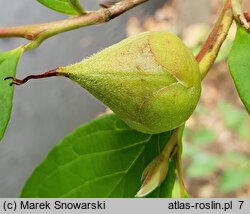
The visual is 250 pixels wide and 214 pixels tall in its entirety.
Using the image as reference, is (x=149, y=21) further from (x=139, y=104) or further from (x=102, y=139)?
(x=139, y=104)

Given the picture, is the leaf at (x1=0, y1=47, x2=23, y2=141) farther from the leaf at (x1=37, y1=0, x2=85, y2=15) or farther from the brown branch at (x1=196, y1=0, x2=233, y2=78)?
the brown branch at (x1=196, y1=0, x2=233, y2=78)

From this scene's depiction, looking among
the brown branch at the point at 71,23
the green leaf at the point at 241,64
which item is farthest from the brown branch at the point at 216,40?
the brown branch at the point at 71,23

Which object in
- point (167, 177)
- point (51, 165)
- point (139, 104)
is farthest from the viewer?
point (51, 165)

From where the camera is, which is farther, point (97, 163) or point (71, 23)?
point (97, 163)

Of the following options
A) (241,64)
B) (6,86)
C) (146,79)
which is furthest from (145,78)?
(6,86)

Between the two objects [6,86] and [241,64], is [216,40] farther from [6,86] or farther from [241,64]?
[6,86]

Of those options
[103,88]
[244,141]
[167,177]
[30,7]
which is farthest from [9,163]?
[103,88]

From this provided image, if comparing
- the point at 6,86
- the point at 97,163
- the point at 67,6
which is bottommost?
the point at 97,163
